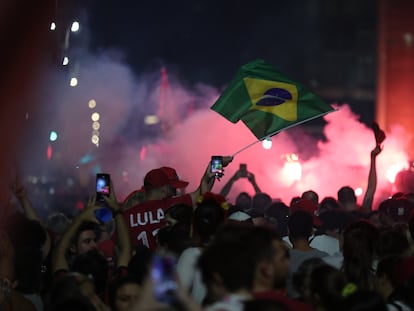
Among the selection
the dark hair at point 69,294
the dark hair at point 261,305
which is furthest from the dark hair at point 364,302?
the dark hair at point 69,294

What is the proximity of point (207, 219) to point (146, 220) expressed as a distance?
5.74 ft

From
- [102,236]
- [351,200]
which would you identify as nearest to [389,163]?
[351,200]

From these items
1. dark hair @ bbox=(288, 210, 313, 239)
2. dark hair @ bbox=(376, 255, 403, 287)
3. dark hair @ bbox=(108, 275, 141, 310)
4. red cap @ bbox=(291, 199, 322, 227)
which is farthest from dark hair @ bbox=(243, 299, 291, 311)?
red cap @ bbox=(291, 199, 322, 227)

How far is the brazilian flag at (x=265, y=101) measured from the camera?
11094 millimetres

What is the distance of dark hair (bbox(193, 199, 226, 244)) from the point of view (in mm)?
7402

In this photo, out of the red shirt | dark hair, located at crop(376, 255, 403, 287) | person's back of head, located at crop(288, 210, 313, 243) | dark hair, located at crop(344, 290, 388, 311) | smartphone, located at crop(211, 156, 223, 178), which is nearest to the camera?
dark hair, located at crop(344, 290, 388, 311)

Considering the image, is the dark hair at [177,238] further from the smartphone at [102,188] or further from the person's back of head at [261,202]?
the person's back of head at [261,202]

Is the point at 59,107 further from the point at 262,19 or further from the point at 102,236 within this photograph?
the point at 262,19

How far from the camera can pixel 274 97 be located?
37.3ft

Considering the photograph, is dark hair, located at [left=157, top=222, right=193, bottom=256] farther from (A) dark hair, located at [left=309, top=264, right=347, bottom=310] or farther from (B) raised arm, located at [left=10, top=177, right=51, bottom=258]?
(A) dark hair, located at [left=309, top=264, right=347, bottom=310]

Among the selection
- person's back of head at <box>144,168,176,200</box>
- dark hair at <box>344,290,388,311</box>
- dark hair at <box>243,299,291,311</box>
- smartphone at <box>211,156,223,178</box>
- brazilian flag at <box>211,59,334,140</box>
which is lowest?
dark hair at <box>344,290,388,311</box>

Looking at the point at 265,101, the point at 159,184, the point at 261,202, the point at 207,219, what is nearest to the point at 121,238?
the point at 207,219

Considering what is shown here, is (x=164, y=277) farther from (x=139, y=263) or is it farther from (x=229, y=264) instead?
(x=139, y=263)

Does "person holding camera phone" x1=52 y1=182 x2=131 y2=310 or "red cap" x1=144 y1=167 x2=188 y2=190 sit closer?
"person holding camera phone" x1=52 y1=182 x2=131 y2=310
